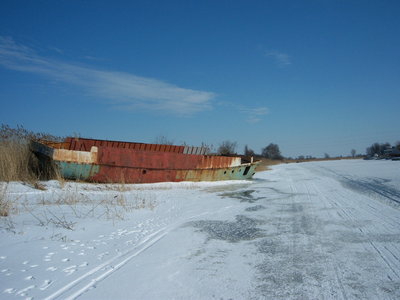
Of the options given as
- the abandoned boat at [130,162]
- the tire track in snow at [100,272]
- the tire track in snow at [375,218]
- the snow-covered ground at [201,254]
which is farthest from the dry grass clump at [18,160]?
the tire track in snow at [375,218]

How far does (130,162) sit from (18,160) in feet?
12.8

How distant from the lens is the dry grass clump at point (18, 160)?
8.90m

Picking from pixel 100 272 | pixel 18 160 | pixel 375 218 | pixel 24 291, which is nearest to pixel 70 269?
pixel 100 272

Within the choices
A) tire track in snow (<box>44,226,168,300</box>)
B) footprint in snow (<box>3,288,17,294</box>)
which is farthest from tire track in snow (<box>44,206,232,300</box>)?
footprint in snow (<box>3,288,17,294</box>)

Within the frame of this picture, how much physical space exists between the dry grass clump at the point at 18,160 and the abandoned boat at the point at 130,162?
42 centimetres

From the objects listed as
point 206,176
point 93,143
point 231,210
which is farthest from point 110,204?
point 206,176

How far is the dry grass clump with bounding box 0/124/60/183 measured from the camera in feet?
29.2

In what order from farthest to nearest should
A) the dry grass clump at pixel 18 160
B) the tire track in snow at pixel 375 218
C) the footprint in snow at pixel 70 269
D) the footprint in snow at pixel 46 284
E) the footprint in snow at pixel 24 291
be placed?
the dry grass clump at pixel 18 160, the tire track in snow at pixel 375 218, the footprint in snow at pixel 70 269, the footprint in snow at pixel 46 284, the footprint in snow at pixel 24 291

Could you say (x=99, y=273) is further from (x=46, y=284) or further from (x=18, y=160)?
(x=18, y=160)

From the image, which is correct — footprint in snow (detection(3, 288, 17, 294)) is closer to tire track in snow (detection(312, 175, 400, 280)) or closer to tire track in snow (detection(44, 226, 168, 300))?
tire track in snow (detection(44, 226, 168, 300))

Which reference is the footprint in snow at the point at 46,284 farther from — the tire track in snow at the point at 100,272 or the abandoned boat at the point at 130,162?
the abandoned boat at the point at 130,162

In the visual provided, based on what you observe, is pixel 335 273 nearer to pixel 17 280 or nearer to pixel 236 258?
pixel 236 258

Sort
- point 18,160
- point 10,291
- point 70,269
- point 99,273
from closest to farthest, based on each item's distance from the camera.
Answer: point 10,291, point 99,273, point 70,269, point 18,160

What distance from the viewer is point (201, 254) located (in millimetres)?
3461
